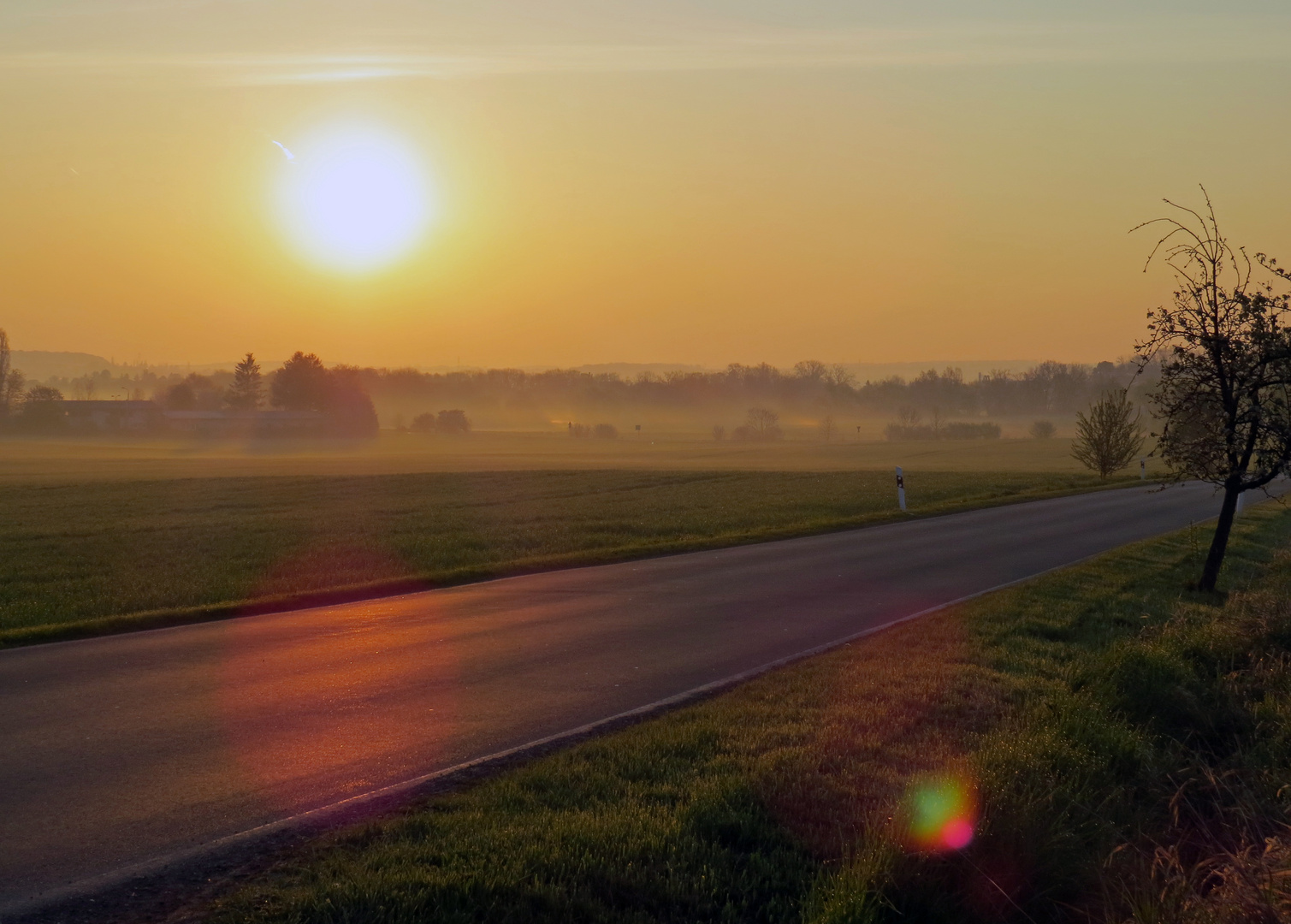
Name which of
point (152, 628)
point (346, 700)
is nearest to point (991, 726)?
point (346, 700)

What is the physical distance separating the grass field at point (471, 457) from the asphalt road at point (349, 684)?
39.7m

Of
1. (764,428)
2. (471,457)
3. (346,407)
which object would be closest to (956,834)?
(471,457)

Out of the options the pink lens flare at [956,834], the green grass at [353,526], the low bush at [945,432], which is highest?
the low bush at [945,432]

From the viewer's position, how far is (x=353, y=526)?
85.5 feet

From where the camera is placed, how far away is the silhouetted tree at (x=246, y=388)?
140125 mm

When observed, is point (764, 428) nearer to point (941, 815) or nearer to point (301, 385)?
point (301, 385)

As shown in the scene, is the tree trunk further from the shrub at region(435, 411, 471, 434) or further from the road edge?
the shrub at region(435, 411, 471, 434)

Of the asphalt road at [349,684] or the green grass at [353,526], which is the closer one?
the asphalt road at [349,684]

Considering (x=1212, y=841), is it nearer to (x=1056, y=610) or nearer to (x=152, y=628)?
(x=1056, y=610)

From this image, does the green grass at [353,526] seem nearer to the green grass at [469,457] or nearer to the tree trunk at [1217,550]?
the tree trunk at [1217,550]

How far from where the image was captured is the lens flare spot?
5.45 m

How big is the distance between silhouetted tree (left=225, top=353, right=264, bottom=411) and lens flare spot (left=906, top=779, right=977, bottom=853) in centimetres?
14334

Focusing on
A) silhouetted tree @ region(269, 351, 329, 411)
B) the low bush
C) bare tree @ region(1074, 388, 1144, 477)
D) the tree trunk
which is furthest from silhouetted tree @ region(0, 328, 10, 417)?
the tree trunk

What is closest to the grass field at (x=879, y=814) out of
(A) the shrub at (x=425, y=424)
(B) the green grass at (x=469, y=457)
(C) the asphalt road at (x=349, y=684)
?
(C) the asphalt road at (x=349, y=684)
